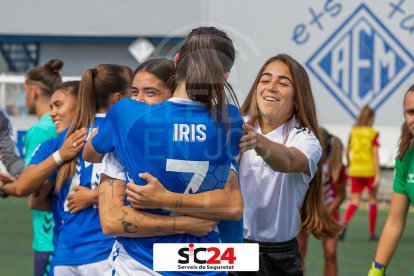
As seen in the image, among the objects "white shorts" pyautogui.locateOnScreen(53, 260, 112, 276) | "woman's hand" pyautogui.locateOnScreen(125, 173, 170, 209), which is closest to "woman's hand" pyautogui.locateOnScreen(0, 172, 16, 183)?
"white shorts" pyautogui.locateOnScreen(53, 260, 112, 276)

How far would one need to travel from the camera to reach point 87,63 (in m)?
32.1

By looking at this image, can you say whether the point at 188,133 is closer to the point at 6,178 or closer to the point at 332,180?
the point at 6,178

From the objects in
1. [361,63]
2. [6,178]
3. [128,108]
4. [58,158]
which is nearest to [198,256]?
[128,108]

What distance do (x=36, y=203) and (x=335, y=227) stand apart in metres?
1.80

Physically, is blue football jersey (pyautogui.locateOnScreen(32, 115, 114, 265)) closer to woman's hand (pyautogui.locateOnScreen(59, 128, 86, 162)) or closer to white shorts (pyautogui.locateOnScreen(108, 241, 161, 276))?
woman's hand (pyautogui.locateOnScreen(59, 128, 86, 162))

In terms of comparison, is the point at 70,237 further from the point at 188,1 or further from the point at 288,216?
the point at 188,1

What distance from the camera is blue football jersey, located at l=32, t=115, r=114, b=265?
5219mm

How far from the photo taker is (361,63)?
2033 centimetres

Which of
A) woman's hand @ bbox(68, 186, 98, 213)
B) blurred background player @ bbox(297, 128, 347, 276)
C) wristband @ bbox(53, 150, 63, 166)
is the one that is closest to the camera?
woman's hand @ bbox(68, 186, 98, 213)

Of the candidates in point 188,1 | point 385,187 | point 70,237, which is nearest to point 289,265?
point 70,237

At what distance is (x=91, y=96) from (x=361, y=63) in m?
15.6

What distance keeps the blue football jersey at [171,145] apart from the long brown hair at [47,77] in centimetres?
345

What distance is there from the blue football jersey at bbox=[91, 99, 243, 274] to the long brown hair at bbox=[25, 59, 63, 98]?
3.45 metres

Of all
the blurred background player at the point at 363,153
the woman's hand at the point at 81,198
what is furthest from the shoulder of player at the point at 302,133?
the blurred background player at the point at 363,153
